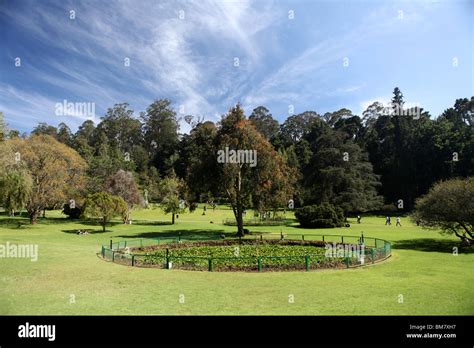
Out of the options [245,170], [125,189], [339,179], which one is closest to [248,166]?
[245,170]

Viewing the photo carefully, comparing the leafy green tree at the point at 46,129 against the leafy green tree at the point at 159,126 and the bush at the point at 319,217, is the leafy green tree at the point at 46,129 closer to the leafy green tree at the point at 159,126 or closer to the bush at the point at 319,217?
the leafy green tree at the point at 159,126

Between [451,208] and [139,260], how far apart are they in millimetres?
23938

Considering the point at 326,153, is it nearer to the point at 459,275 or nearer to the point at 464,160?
the point at 464,160

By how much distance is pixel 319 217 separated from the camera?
161ft

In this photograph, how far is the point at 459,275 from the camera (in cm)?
1814

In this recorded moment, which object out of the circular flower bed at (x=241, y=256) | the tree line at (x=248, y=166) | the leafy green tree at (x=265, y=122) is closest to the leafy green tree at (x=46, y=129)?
the tree line at (x=248, y=166)

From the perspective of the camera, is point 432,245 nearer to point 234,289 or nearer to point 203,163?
point 234,289

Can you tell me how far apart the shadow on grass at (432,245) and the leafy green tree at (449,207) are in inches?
46.8

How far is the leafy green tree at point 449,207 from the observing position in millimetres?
27297

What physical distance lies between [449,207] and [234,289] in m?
21.1

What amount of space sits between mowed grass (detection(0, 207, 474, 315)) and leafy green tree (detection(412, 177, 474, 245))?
498 cm

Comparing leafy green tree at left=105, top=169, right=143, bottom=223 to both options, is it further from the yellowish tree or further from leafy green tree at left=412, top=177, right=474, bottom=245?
leafy green tree at left=412, top=177, right=474, bottom=245

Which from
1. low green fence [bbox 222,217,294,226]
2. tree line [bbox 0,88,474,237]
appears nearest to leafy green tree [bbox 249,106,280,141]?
tree line [bbox 0,88,474,237]
